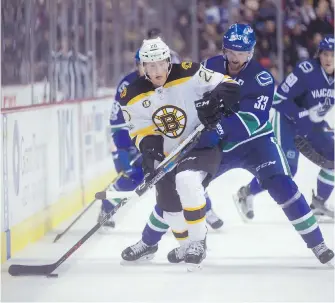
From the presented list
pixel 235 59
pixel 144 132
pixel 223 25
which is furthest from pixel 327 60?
pixel 223 25

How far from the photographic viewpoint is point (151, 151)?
343 cm

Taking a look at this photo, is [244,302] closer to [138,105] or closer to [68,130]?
[138,105]

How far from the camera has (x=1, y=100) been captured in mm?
3947

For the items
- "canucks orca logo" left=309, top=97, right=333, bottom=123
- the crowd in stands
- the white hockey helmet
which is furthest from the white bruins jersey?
the crowd in stands

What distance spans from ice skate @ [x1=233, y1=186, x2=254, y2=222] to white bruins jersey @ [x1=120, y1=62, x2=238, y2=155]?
1470 millimetres

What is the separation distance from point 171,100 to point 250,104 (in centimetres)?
38

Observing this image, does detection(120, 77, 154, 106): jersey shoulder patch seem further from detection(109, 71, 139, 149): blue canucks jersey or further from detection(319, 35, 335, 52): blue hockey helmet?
detection(319, 35, 335, 52): blue hockey helmet

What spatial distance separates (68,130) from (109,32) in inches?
101

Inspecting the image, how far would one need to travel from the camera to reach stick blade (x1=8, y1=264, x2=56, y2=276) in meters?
3.44

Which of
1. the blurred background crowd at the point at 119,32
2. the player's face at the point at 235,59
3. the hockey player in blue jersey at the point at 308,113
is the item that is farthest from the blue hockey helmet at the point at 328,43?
the blurred background crowd at the point at 119,32

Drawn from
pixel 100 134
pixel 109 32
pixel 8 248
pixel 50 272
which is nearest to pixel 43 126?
pixel 8 248

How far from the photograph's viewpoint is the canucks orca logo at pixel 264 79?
3.54 meters

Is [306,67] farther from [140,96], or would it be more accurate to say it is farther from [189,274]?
[189,274]

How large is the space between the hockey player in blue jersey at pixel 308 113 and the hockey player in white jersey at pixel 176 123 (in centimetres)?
121
